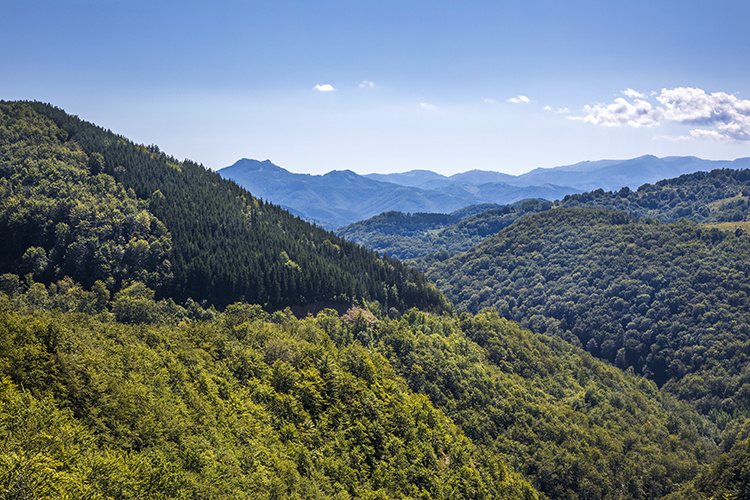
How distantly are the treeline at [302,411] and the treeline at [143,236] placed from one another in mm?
12163

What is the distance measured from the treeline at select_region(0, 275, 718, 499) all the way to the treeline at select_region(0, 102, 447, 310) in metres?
12.2

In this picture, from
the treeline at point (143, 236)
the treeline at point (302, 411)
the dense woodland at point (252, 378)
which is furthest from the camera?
the treeline at point (143, 236)

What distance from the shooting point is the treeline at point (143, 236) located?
128250mm

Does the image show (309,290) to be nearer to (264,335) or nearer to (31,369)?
(264,335)

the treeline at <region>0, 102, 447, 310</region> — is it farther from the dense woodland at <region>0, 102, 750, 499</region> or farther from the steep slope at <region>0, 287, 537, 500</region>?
the steep slope at <region>0, 287, 537, 500</region>

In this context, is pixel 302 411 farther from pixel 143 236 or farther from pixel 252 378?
pixel 143 236

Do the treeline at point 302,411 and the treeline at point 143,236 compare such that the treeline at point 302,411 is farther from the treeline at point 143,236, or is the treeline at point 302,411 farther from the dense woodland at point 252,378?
the treeline at point 143,236

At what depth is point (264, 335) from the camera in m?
93.5

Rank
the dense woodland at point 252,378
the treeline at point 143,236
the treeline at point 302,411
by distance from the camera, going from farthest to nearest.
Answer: the treeline at point 143,236
the dense woodland at point 252,378
the treeline at point 302,411

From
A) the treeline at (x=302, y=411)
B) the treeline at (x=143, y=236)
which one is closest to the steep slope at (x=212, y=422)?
the treeline at (x=302, y=411)

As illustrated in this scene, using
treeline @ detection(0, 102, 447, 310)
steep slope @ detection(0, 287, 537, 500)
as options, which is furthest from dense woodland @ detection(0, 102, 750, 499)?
treeline @ detection(0, 102, 447, 310)

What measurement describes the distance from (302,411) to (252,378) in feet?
34.8

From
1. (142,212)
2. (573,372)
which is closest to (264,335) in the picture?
(142,212)

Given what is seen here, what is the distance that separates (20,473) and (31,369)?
23910mm
